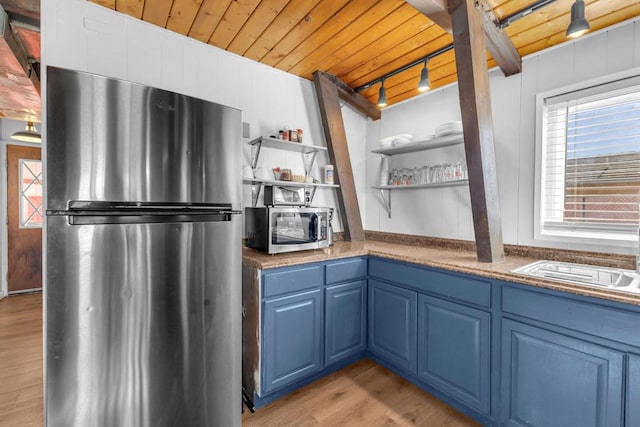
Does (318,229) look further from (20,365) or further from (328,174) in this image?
(20,365)

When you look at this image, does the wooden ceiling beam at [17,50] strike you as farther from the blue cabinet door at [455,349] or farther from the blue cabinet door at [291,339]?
the blue cabinet door at [455,349]

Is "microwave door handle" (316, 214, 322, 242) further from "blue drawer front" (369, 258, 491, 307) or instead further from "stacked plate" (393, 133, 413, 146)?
"stacked plate" (393, 133, 413, 146)

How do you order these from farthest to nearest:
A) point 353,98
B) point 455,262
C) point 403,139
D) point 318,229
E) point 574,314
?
1. point 353,98
2. point 403,139
3. point 318,229
4. point 455,262
5. point 574,314

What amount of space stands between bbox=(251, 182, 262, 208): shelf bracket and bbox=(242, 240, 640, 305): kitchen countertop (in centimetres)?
41

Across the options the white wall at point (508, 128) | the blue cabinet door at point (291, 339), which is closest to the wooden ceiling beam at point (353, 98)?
the white wall at point (508, 128)

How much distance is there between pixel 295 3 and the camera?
5.63ft

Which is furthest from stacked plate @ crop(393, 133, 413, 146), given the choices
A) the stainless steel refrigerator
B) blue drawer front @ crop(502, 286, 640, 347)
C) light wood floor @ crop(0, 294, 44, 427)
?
light wood floor @ crop(0, 294, 44, 427)

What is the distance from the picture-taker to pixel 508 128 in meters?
2.20

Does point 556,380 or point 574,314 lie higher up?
point 574,314

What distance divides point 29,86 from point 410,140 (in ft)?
11.0

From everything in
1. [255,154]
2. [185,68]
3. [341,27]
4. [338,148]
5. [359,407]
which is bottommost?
[359,407]

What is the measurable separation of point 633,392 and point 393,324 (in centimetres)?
116

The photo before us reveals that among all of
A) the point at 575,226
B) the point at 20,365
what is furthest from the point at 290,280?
the point at 20,365

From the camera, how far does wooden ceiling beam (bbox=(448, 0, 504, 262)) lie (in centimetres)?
164
